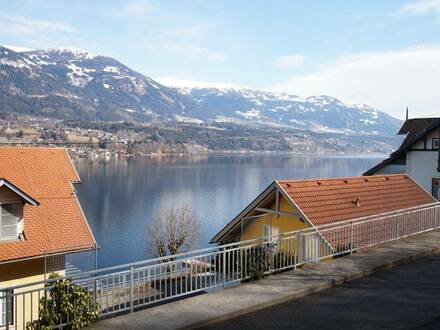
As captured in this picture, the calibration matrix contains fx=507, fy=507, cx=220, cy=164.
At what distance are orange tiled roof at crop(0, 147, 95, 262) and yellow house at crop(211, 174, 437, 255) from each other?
23.7 ft

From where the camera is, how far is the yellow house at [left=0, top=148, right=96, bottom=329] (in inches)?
696

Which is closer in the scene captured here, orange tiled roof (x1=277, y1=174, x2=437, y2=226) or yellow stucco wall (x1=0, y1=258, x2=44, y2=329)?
yellow stucco wall (x1=0, y1=258, x2=44, y2=329)

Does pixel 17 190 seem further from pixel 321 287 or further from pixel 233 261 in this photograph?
pixel 321 287

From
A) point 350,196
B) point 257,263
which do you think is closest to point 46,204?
point 257,263

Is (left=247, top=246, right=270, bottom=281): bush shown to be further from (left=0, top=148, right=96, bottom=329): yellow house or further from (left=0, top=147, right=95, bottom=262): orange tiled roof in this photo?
(left=0, top=147, right=95, bottom=262): orange tiled roof

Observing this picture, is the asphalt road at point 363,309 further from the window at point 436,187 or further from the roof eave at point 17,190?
the window at point 436,187

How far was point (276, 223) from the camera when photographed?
22188 mm

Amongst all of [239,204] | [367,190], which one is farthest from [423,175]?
[239,204]

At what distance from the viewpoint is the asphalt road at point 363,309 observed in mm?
8594

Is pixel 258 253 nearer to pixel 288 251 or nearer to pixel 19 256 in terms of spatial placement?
pixel 288 251

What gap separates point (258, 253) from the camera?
11500 mm

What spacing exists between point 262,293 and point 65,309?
3.87m

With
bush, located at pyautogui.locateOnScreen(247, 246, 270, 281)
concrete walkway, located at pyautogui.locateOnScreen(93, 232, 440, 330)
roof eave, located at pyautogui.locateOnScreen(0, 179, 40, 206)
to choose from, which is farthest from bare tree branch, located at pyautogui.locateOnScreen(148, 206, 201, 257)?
bush, located at pyautogui.locateOnScreen(247, 246, 270, 281)

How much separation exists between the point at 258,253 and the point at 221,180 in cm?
13102
